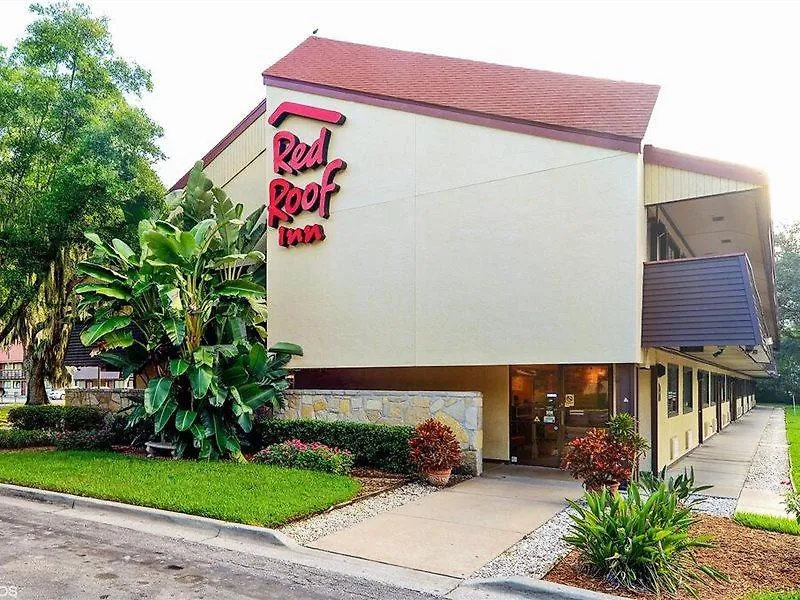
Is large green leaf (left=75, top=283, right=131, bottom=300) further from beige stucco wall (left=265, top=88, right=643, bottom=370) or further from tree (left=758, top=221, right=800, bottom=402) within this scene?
tree (left=758, top=221, right=800, bottom=402)

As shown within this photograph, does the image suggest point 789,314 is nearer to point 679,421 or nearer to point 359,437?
point 679,421

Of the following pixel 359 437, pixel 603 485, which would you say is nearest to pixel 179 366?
pixel 359 437

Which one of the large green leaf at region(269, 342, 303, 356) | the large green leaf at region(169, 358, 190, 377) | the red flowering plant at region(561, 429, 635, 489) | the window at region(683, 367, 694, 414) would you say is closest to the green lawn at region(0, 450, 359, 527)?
the large green leaf at region(169, 358, 190, 377)

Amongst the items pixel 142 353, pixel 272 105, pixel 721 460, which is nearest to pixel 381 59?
pixel 272 105

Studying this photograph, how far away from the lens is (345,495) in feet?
30.6

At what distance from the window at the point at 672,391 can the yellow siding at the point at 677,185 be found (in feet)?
17.2

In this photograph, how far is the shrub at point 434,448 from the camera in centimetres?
1069

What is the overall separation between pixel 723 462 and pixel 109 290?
14.2 m

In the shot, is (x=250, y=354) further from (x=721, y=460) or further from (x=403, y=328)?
(x=721, y=460)

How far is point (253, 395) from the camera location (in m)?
12.7

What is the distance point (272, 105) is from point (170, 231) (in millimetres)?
4638

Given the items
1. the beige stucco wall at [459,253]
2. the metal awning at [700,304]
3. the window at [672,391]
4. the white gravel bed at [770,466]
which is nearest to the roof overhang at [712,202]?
the beige stucco wall at [459,253]

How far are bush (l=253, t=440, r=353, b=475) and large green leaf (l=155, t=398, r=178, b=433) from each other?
185cm

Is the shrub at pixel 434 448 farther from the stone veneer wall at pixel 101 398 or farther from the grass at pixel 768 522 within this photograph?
the stone veneer wall at pixel 101 398
